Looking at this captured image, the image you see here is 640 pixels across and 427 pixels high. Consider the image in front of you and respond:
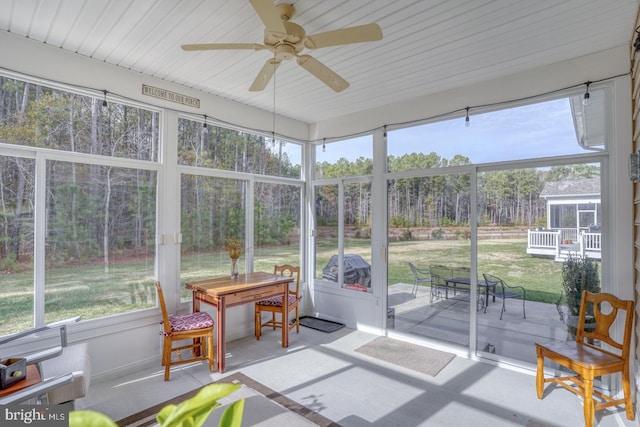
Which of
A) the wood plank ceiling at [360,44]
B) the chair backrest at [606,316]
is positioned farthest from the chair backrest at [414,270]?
the wood plank ceiling at [360,44]

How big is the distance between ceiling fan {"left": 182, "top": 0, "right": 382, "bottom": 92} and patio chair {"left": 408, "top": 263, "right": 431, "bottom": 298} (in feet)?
8.57

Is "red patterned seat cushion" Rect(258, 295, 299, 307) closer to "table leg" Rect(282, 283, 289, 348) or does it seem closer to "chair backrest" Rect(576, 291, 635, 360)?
"table leg" Rect(282, 283, 289, 348)

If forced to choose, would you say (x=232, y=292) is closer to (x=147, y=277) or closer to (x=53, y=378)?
(x=147, y=277)

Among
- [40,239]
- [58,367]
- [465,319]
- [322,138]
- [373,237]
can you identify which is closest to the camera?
[58,367]

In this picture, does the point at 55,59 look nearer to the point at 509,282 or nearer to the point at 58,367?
the point at 58,367

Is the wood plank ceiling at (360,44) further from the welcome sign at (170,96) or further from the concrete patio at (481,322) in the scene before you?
the concrete patio at (481,322)

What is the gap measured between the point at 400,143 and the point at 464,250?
1.50 m

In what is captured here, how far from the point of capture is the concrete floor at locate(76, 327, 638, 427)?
2.51 metres

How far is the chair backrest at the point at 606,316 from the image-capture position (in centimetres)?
245

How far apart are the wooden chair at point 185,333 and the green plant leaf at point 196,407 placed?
2.61 metres

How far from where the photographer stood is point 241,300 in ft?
11.3

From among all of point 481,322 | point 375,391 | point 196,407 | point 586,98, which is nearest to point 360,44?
point 586,98

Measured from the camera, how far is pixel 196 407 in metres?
0.65

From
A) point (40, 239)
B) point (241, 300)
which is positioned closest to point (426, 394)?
point (241, 300)
